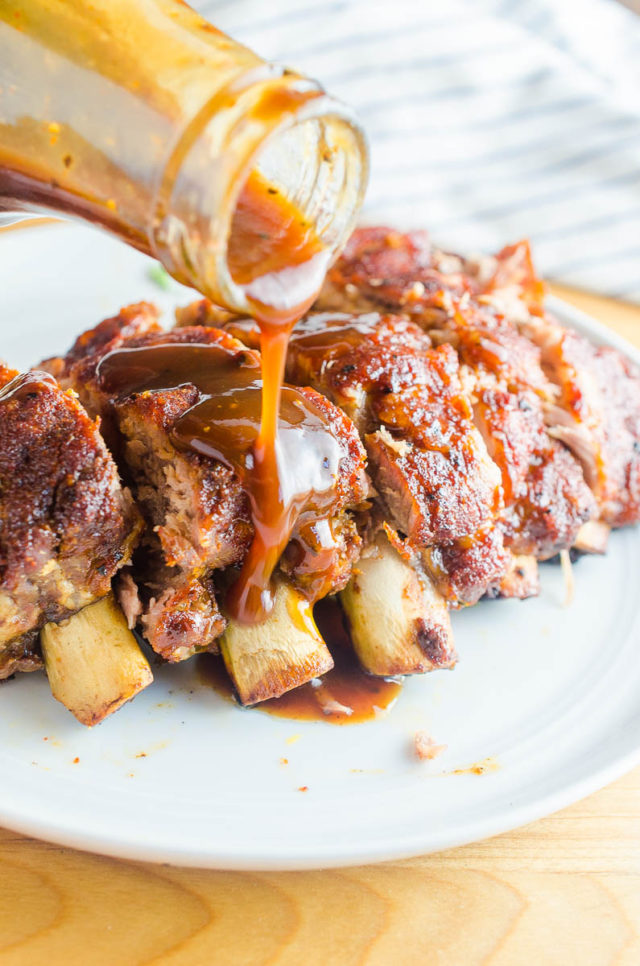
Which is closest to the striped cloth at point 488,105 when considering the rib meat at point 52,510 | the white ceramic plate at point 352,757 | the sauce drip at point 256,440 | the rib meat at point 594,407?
the rib meat at point 594,407

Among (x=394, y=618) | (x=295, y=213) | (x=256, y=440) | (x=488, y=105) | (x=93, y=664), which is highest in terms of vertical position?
(x=488, y=105)

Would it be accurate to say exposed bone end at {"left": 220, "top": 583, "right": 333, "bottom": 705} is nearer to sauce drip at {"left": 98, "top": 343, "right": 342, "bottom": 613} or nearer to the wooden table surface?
sauce drip at {"left": 98, "top": 343, "right": 342, "bottom": 613}

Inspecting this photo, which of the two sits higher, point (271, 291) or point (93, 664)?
point (271, 291)

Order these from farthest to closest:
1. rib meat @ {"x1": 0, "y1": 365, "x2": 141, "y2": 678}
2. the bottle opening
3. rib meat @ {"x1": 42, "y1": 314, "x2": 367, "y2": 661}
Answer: rib meat @ {"x1": 42, "y1": 314, "x2": 367, "y2": 661} < rib meat @ {"x1": 0, "y1": 365, "x2": 141, "y2": 678} < the bottle opening

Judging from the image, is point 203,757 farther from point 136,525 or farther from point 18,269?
point 18,269

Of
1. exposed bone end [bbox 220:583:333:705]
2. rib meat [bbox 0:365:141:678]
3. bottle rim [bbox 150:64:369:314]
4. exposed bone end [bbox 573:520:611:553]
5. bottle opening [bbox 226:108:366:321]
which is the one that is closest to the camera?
bottle rim [bbox 150:64:369:314]

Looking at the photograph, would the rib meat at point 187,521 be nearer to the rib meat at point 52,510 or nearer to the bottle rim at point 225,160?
the rib meat at point 52,510

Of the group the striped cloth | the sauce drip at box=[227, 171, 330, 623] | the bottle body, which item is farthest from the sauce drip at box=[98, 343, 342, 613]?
the striped cloth

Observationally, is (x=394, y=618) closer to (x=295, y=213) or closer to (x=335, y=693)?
(x=335, y=693)

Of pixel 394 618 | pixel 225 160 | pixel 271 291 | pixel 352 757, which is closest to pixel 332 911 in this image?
pixel 352 757
